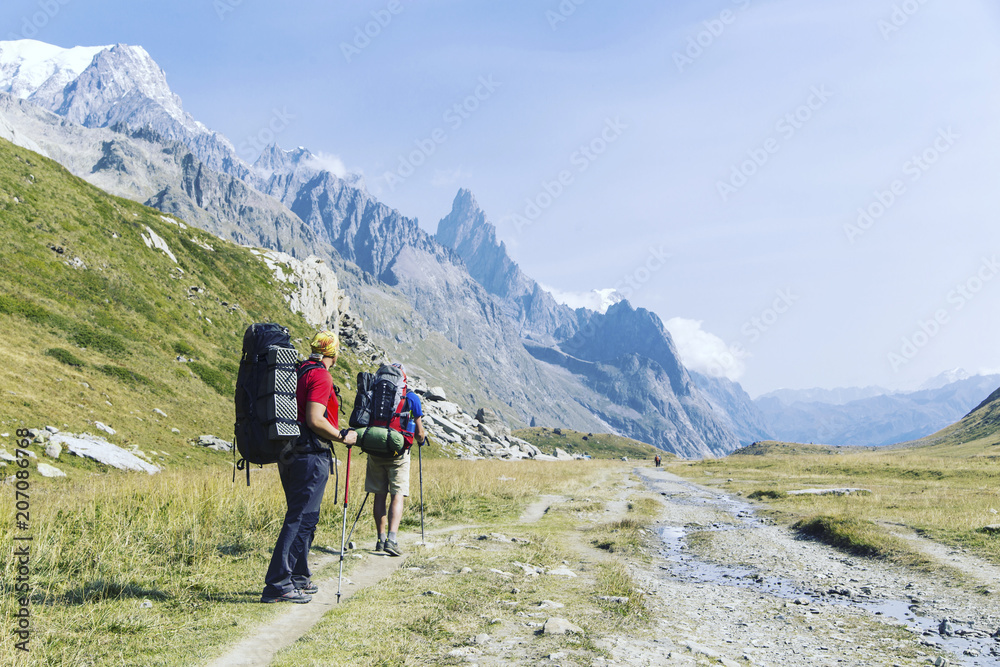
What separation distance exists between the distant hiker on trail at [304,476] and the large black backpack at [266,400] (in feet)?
0.72

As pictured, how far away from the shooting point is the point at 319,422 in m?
7.27

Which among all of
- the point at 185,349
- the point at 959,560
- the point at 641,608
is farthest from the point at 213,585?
the point at 185,349

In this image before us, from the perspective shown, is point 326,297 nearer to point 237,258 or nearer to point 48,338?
point 237,258

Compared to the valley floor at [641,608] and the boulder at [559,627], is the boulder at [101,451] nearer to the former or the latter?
the valley floor at [641,608]

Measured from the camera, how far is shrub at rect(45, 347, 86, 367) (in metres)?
28.9

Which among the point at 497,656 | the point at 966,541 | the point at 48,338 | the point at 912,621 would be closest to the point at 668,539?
the point at 966,541

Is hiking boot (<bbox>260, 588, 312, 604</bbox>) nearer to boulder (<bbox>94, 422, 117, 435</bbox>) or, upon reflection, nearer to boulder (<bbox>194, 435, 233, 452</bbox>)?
boulder (<bbox>94, 422, 117, 435</bbox>)

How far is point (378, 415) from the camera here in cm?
1002

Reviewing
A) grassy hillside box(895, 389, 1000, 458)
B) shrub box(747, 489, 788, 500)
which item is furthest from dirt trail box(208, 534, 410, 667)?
grassy hillside box(895, 389, 1000, 458)

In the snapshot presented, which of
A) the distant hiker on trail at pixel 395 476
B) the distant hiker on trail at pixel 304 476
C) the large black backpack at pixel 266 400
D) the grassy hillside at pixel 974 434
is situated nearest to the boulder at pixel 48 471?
the distant hiker on trail at pixel 395 476

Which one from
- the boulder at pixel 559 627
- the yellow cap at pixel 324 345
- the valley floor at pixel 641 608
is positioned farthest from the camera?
the yellow cap at pixel 324 345

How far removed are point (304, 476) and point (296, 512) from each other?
0.50m

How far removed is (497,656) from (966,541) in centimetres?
1397

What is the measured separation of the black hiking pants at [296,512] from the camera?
24.1ft
